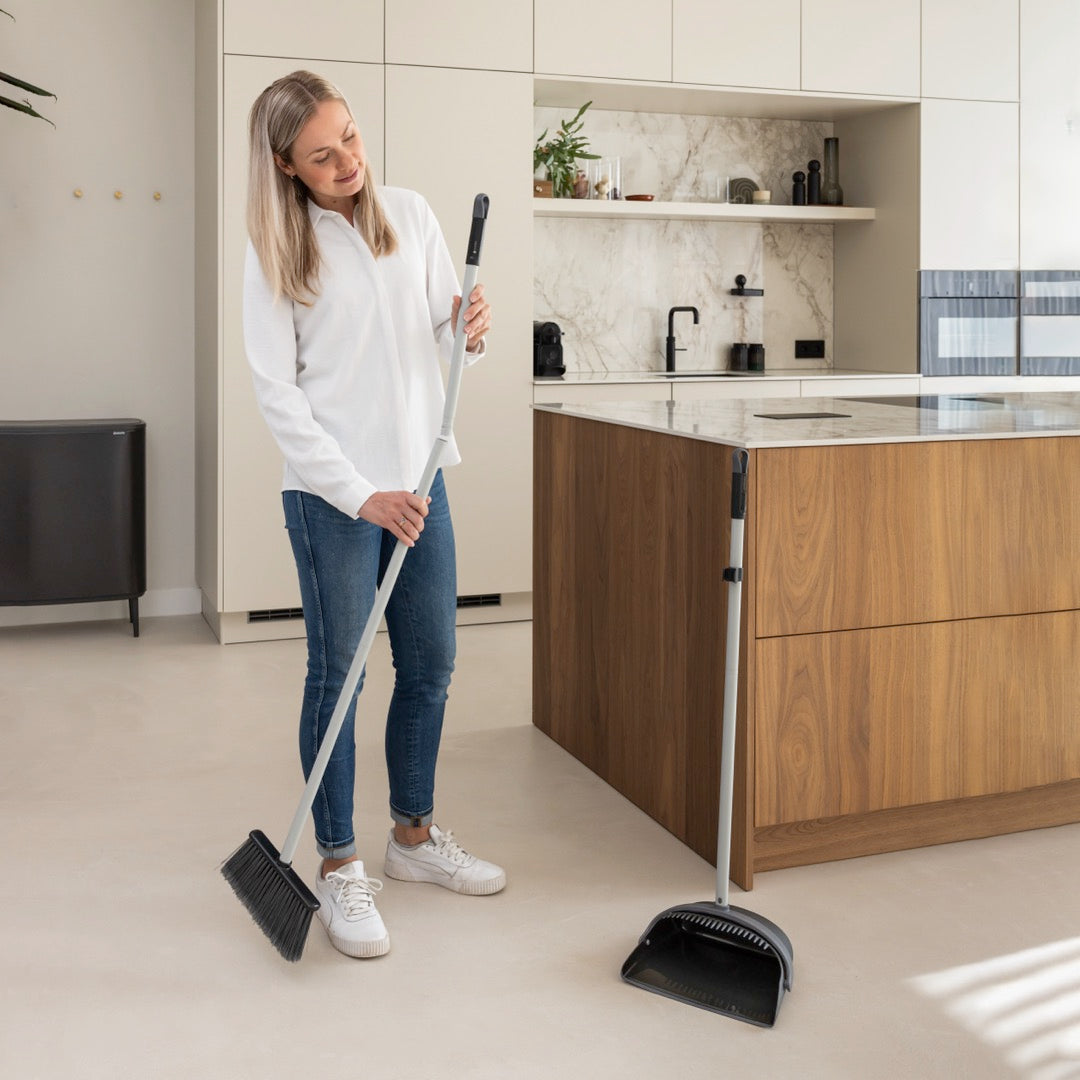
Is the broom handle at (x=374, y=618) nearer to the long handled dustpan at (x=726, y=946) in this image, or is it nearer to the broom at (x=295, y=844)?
the broom at (x=295, y=844)

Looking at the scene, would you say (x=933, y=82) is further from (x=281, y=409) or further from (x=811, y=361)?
(x=281, y=409)

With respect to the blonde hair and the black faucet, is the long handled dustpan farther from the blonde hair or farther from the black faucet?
the black faucet

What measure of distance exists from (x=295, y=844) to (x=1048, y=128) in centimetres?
451

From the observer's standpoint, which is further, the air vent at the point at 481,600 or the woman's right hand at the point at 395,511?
the air vent at the point at 481,600

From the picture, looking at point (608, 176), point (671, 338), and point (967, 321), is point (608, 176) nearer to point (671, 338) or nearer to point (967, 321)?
point (671, 338)

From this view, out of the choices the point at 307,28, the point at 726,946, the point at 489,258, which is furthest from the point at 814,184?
the point at 726,946

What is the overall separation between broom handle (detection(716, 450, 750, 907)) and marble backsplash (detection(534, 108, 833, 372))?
3.27m

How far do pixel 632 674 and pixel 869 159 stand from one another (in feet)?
11.0

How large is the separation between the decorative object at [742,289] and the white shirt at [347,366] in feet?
11.4

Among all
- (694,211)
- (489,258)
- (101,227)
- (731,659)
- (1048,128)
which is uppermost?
(1048,128)

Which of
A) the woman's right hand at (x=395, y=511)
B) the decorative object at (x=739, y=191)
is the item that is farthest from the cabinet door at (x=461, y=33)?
the woman's right hand at (x=395, y=511)

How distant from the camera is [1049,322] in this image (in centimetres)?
526

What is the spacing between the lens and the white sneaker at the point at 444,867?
2.35 m

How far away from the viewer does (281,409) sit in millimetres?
2006
